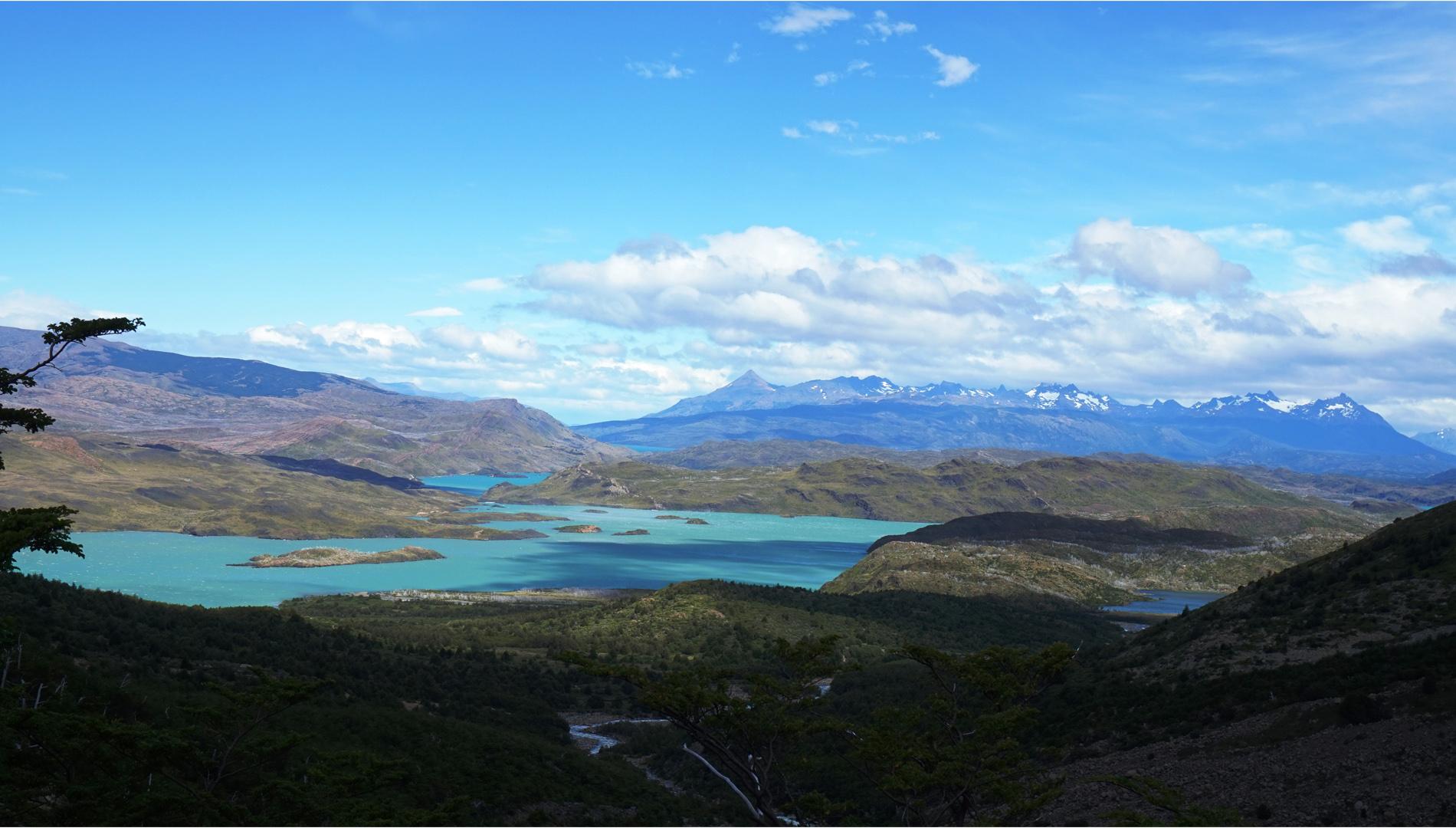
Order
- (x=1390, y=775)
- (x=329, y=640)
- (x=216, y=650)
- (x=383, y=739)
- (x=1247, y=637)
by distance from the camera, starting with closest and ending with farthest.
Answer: (x=1390, y=775) < (x=383, y=739) < (x=1247, y=637) < (x=216, y=650) < (x=329, y=640)

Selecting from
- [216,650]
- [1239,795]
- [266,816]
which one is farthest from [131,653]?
[1239,795]

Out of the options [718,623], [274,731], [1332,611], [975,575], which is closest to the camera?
[274,731]

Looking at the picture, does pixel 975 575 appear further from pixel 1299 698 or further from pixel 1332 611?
pixel 1299 698

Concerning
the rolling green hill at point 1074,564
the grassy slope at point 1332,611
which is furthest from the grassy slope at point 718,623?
the grassy slope at point 1332,611

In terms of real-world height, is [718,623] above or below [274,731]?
below

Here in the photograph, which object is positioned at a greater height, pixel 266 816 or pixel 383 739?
pixel 266 816

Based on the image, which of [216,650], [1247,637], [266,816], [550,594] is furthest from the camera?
[550,594]

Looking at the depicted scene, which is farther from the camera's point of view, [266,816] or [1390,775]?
[1390,775]

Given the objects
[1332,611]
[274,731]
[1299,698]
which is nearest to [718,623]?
[1332,611]

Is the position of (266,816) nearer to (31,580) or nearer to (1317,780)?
(1317,780)
